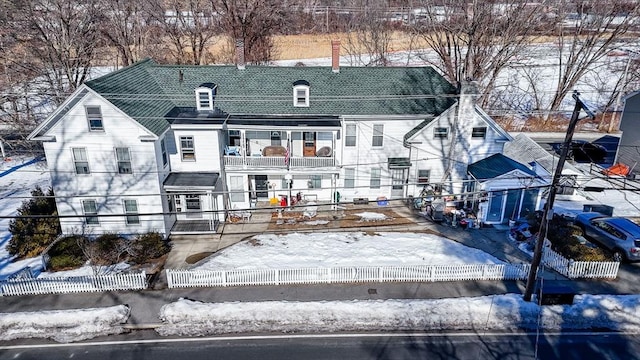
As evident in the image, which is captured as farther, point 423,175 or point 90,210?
point 423,175

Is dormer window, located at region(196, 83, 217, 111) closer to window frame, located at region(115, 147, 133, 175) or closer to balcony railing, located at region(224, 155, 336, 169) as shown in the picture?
balcony railing, located at region(224, 155, 336, 169)

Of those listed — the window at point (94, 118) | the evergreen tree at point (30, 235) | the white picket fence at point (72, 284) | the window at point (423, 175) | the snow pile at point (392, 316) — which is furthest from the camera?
the window at point (423, 175)

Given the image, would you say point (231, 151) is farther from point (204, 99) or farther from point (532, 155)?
point (532, 155)

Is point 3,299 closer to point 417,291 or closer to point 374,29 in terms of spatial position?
point 417,291

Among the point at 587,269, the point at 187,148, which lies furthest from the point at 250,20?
the point at 587,269

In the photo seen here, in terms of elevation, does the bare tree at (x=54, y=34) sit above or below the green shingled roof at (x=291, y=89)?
above

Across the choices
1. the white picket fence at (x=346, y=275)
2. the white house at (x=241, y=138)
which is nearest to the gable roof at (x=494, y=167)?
the white house at (x=241, y=138)

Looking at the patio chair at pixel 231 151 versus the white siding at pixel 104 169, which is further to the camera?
the patio chair at pixel 231 151

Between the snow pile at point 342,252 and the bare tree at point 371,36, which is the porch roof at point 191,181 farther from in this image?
the bare tree at point 371,36
